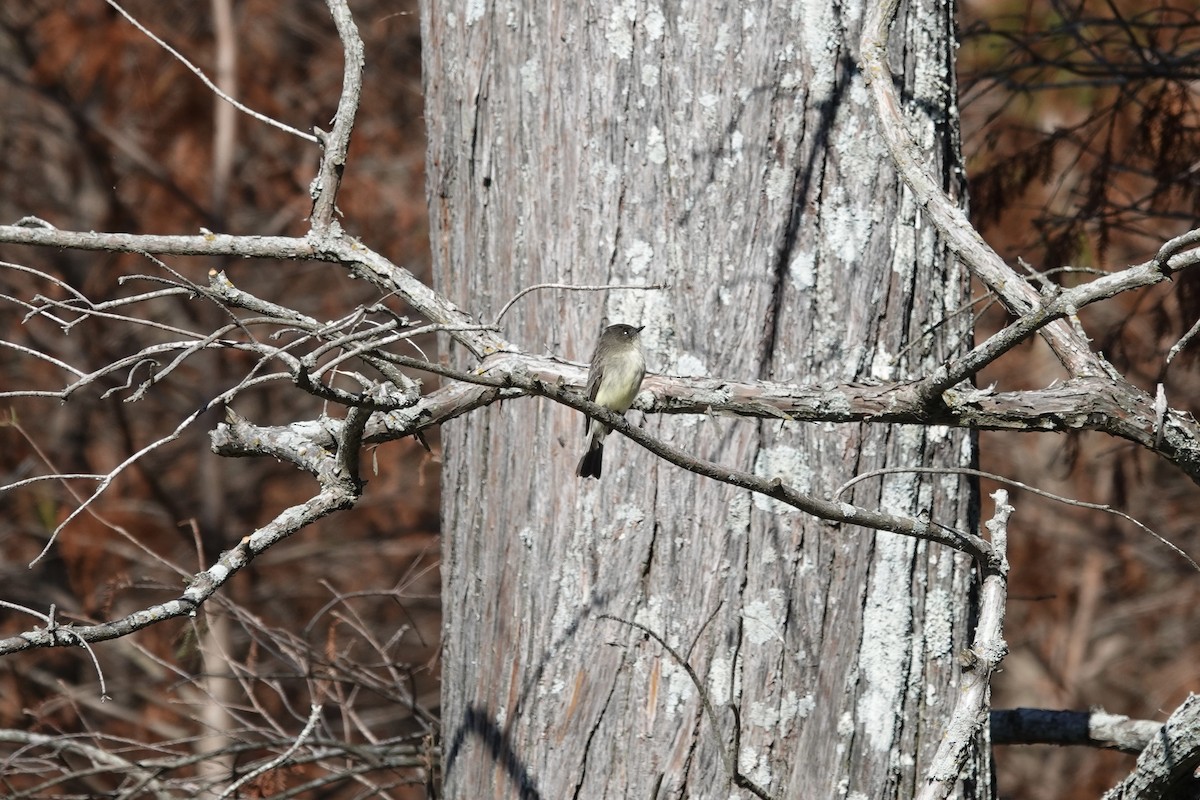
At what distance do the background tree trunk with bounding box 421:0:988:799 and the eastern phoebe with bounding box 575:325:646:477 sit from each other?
4 centimetres

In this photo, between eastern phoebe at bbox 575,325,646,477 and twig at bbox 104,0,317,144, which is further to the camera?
eastern phoebe at bbox 575,325,646,477

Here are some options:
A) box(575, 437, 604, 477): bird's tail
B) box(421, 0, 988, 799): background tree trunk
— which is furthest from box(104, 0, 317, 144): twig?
box(575, 437, 604, 477): bird's tail

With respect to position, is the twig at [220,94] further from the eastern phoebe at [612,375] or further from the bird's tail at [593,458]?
the bird's tail at [593,458]

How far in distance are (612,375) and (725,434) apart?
299 millimetres

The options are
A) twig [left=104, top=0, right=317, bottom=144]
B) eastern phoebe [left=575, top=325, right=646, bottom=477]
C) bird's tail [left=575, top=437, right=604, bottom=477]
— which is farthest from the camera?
bird's tail [left=575, top=437, right=604, bottom=477]

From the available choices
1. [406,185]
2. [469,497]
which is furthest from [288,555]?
[469,497]

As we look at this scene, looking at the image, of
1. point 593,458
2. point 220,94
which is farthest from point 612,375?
point 220,94

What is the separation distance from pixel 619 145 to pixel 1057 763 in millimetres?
10448

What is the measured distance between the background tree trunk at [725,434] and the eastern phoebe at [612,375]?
1.6 inches

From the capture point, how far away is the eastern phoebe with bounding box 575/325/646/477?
260 cm

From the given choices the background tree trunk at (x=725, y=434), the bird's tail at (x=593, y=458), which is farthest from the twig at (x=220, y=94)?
the bird's tail at (x=593, y=458)

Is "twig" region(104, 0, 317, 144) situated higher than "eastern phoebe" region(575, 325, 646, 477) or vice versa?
"twig" region(104, 0, 317, 144)

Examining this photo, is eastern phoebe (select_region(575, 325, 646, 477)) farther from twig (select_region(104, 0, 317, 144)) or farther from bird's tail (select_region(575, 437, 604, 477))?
twig (select_region(104, 0, 317, 144))

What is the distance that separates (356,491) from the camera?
2209 mm
